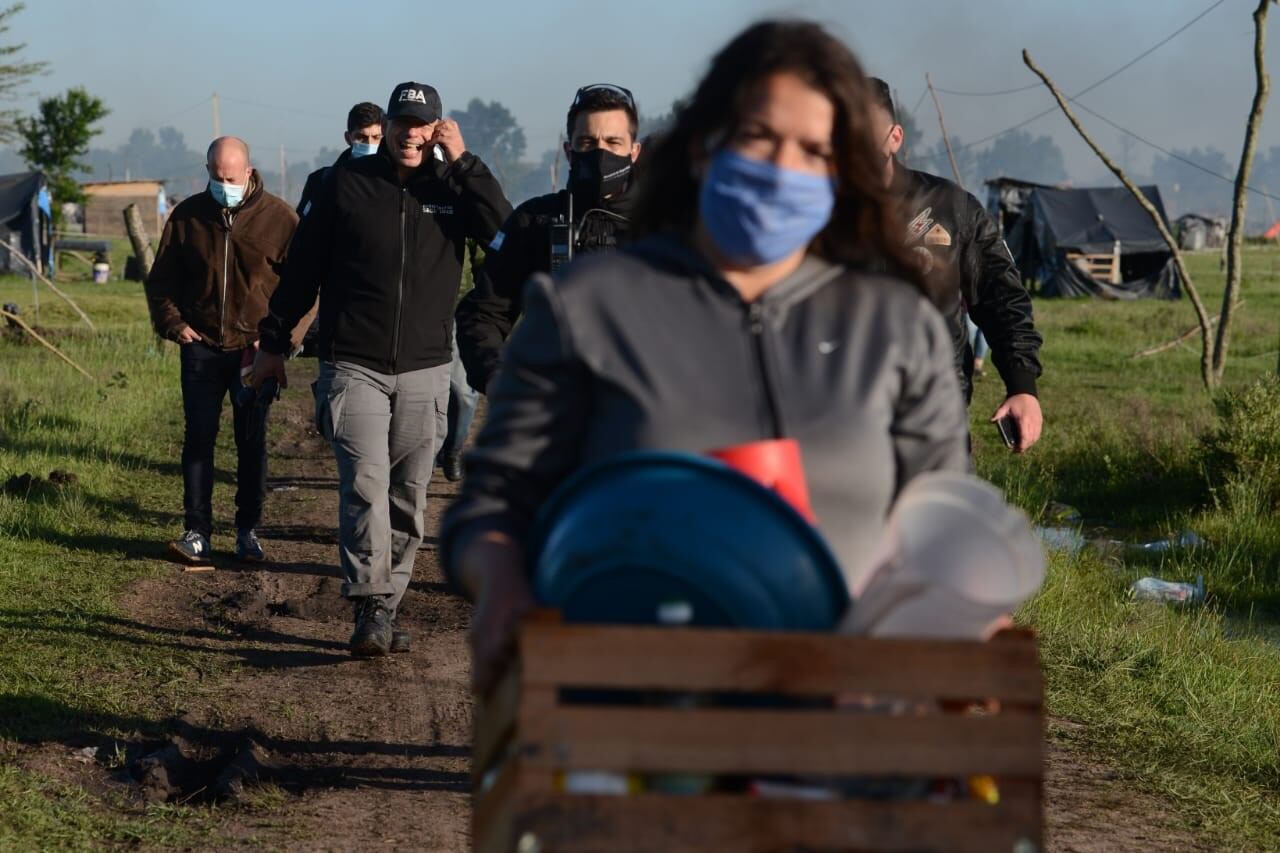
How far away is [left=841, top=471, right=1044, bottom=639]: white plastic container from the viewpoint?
202cm

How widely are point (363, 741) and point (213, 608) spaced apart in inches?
81.3

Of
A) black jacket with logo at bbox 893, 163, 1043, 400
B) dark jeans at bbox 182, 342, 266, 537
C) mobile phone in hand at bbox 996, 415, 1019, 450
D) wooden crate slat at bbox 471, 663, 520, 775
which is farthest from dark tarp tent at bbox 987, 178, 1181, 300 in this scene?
wooden crate slat at bbox 471, 663, 520, 775

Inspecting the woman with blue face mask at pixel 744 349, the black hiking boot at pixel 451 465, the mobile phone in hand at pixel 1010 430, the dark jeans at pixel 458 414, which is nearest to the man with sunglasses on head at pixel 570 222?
the mobile phone in hand at pixel 1010 430

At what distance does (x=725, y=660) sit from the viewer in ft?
6.35

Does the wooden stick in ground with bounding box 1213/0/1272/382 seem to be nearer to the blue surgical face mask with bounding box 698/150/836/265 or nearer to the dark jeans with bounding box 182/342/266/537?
the dark jeans with bounding box 182/342/266/537

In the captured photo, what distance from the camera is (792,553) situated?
6.76 feet

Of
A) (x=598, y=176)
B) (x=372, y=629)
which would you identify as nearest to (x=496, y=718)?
(x=598, y=176)

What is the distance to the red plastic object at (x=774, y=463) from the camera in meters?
2.17

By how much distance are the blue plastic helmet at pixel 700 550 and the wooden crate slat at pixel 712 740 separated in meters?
0.17

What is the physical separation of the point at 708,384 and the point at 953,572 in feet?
1.37

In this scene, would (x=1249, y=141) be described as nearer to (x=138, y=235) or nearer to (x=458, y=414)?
(x=458, y=414)

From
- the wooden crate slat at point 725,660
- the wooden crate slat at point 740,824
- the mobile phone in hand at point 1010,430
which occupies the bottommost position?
the mobile phone in hand at point 1010,430

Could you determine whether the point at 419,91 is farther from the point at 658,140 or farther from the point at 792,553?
the point at 792,553

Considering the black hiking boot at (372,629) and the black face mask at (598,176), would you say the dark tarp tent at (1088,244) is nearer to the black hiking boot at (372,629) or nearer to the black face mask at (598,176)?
the black hiking boot at (372,629)
